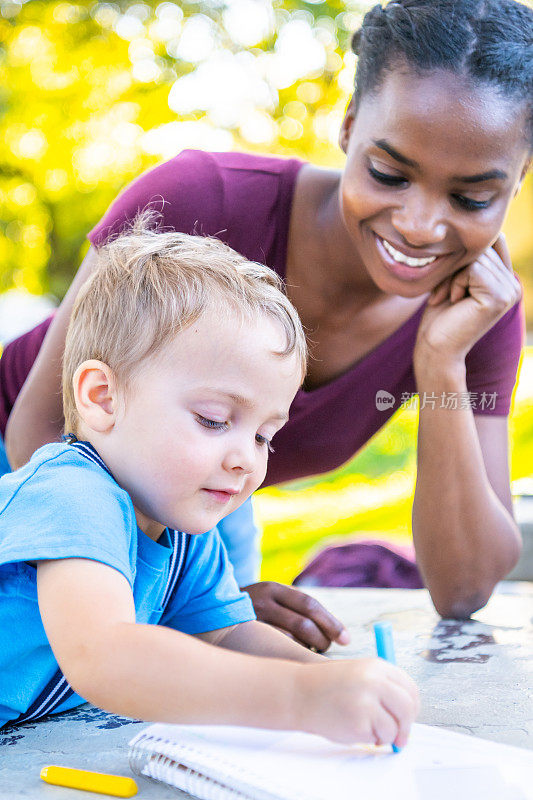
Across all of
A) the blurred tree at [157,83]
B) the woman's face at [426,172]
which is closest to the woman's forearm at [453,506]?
the woman's face at [426,172]

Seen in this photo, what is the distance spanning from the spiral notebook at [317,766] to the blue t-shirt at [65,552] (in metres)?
0.16

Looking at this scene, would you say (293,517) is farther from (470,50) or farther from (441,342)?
(470,50)

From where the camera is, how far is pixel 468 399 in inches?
59.2

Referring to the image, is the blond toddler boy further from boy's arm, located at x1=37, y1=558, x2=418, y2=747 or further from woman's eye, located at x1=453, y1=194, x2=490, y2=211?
woman's eye, located at x1=453, y1=194, x2=490, y2=211

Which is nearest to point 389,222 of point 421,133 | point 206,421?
point 421,133

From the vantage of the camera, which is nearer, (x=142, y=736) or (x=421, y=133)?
(x=142, y=736)

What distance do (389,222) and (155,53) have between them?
5148 millimetres

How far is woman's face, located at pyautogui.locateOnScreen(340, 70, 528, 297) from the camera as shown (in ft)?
3.93

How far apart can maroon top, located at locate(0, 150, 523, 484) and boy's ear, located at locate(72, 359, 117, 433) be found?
0.47 metres

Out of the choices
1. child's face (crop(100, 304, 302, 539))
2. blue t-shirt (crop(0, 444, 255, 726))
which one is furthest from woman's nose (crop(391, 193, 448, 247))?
blue t-shirt (crop(0, 444, 255, 726))

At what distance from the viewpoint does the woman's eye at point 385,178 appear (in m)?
1.27

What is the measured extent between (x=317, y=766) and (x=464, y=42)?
3.13ft

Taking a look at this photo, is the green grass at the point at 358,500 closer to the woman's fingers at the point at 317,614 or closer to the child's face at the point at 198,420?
the woman's fingers at the point at 317,614

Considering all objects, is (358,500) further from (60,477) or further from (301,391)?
(60,477)
